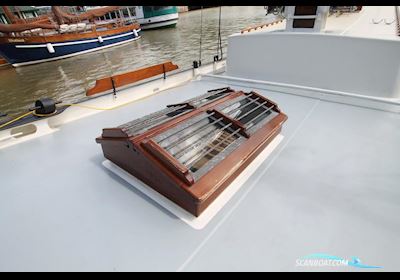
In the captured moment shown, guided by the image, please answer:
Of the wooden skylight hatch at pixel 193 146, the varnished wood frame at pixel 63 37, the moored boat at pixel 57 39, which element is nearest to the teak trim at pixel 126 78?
the wooden skylight hatch at pixel 193 146

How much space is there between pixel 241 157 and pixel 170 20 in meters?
24.6

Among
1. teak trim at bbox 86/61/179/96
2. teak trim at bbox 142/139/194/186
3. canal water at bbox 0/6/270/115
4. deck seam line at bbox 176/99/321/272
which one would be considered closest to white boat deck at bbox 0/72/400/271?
deck seam line at bbox 176/99/321/272

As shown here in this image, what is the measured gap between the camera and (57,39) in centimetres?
1273

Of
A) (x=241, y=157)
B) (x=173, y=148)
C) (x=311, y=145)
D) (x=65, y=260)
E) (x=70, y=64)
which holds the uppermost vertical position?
(x=173, y=148)

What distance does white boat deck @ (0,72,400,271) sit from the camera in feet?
3.48

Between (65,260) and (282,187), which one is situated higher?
(65,260)

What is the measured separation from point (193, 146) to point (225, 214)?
0.46 meters

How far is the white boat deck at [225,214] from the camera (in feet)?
3.48

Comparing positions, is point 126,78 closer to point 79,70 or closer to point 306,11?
point 306,11

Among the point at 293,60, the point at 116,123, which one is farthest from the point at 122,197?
the point at 293,60

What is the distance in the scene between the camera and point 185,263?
1.03m

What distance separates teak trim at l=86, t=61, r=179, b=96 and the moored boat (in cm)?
1293

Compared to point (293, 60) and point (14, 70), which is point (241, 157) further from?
point (14, 70)

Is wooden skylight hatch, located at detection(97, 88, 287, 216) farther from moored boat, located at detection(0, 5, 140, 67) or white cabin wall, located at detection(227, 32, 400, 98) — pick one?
moored boat, located at detection(0, 5, 140, 67)
